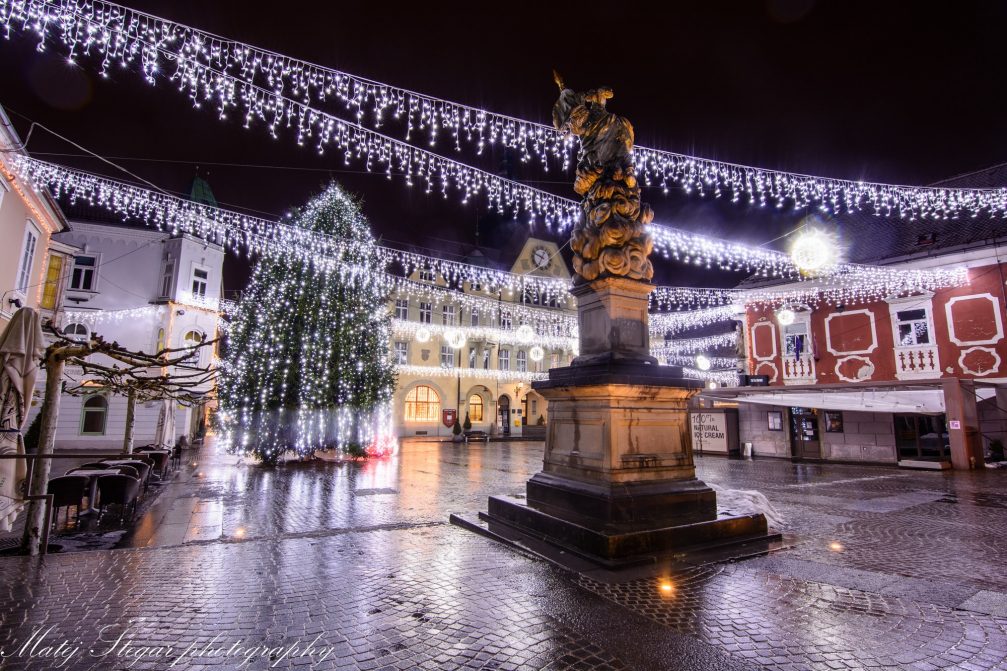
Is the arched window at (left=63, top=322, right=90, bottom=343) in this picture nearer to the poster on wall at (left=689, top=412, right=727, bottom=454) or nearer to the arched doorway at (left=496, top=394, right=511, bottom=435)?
the arched doorway at (left=496, top=394, right=511, bottom=435)

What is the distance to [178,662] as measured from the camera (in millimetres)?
2834

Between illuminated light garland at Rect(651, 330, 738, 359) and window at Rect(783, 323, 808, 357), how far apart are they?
15.5 m

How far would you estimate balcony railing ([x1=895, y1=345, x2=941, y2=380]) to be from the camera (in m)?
16.8

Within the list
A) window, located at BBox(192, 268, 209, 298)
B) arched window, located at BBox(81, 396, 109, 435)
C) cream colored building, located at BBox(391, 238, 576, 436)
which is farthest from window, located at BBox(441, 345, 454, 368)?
arched window, located at BBox(81, 396, 109, 435)

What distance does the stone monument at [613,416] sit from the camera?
5191 mm

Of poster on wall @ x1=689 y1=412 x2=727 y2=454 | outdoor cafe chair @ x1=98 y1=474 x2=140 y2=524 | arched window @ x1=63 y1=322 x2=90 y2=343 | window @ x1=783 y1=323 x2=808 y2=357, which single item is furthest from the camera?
arched window @ x1=63 y1=322 x2=90 y2=343

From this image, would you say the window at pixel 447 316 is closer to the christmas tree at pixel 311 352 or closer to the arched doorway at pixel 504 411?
the arched doorway at pixel 504 411

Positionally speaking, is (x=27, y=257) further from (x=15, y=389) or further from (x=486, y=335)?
(x=486, y=335)

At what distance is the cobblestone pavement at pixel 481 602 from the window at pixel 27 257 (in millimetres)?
12944

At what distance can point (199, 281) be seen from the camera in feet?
83.5

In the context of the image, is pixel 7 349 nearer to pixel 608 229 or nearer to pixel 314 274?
pixel 608 229

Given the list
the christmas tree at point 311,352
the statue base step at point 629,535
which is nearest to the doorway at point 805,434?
the statue base step at point 629,535

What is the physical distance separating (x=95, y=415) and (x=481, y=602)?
89.8 feet

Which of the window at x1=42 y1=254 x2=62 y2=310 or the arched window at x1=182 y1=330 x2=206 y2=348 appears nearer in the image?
the window at x1=42 y1=254 x2=62 y2=310
